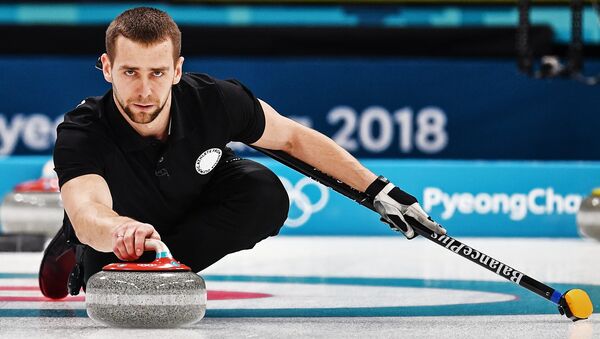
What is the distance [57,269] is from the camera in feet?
15.4

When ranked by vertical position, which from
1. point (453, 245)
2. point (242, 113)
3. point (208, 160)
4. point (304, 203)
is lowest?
point (304, 203)

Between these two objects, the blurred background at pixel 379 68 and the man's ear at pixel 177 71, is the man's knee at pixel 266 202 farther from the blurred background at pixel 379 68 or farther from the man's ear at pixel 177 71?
the blurred background at pixel 379 68

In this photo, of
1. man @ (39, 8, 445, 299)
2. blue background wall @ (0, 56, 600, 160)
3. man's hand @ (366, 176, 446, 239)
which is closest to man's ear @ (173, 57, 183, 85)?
man @ (39, 8, 445, 299)

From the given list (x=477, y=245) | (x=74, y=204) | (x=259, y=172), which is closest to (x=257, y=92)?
(x=477, y=245)

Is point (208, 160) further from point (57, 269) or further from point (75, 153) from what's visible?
point (57, 269)

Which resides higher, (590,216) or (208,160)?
(208,160)

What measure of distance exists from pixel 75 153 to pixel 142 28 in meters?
0.44

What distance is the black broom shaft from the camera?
4.09 m

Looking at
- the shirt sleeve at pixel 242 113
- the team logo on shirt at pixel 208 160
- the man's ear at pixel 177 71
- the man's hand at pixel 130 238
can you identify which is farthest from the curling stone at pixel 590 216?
the man's hand at pixel 130 238

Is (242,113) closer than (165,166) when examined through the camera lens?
No

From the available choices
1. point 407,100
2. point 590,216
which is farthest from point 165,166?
point 407,100

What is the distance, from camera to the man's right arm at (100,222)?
11.0 feet

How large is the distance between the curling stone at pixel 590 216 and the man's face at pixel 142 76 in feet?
14.7

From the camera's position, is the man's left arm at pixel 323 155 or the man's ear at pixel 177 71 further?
the man's left arm at pixel 323 155
